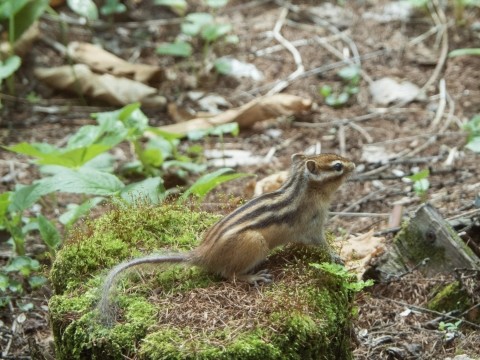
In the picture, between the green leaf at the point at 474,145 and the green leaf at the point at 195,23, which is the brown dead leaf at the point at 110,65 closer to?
the green leaf at the point at 195,23

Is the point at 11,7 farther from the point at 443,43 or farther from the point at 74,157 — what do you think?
the point at 443,43

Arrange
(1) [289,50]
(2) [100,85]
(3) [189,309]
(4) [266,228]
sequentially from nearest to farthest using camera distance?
(3) [189,309] < (4) [266,228] < (2) [100,85] < (1) [289,50]

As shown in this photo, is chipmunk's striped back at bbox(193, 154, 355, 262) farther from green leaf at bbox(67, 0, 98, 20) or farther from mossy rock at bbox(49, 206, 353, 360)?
green leaf at bbox(67, 0, 98, 20)

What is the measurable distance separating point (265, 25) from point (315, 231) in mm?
5653

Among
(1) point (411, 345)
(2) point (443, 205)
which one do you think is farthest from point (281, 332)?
(2) point (443, 205)

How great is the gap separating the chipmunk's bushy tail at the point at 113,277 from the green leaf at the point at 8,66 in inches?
138

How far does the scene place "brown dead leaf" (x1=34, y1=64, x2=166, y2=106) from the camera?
7.59 metres

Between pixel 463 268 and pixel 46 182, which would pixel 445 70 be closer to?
pixel 463 268

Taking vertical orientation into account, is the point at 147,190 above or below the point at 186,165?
above

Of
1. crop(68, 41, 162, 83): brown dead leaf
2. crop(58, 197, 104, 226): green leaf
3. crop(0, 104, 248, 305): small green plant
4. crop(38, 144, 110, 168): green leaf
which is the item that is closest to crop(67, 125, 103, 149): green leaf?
crop(0, 104, 248, 305): small green plant

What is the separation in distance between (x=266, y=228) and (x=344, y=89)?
4597 mm

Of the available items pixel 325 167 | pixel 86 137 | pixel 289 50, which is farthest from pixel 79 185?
pixel 289 50

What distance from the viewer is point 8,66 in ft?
22.0

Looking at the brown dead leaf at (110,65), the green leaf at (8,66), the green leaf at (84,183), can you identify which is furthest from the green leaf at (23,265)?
the brown dead leaf at (110,65)
